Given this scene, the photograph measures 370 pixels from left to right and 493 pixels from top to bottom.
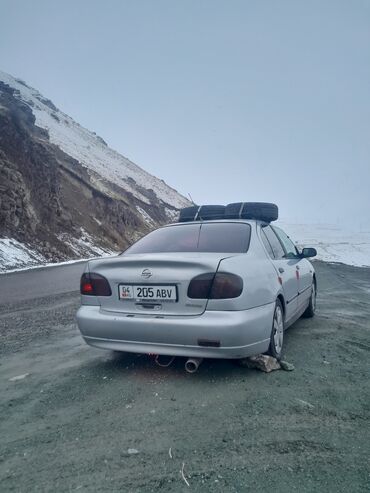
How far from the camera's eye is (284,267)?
4.06 meters

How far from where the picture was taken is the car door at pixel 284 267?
3875 mm

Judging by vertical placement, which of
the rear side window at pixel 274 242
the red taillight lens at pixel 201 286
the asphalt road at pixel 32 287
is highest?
the rear side window at pixel 274 242

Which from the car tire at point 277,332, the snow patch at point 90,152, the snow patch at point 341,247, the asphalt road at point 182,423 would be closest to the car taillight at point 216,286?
the car tire at point 277,332

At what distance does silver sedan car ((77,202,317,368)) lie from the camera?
2.90 metres

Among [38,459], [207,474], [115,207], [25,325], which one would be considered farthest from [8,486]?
[115,207]

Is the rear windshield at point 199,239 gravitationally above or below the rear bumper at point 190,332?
above

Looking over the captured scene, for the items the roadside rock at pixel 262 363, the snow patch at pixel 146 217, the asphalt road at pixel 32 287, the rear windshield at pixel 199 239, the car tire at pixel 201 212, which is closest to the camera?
the roadside rock at pixel 262 363

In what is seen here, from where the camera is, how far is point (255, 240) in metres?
3.66

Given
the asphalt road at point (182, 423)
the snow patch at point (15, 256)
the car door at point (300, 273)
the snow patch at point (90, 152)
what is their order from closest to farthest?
1. the asphalt road at point (182, 423)
2. the car door at point (300, 273)
3. the snow patch at point (15, 256)
4. the snow patch at point (90, 152)

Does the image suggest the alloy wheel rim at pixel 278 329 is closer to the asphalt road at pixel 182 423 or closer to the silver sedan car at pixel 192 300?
the silver sedan car at pixel 192 300

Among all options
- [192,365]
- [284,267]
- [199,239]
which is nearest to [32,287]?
[199,239]

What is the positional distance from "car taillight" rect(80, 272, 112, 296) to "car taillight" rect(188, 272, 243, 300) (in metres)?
0.87

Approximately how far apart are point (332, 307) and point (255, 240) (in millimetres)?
3816

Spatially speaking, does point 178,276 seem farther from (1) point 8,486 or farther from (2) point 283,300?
(1) point 8,486
